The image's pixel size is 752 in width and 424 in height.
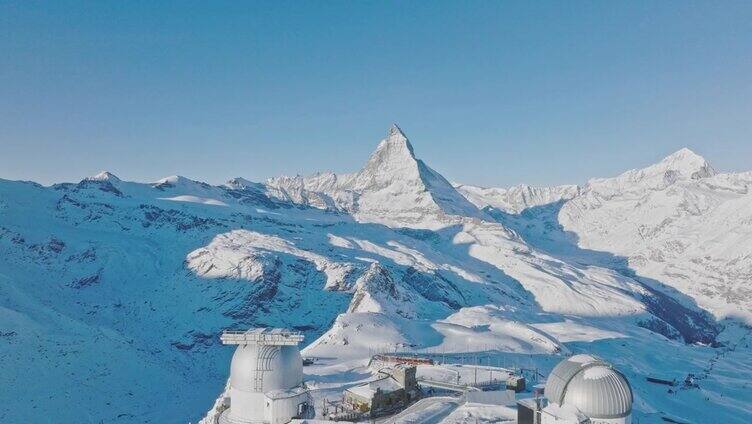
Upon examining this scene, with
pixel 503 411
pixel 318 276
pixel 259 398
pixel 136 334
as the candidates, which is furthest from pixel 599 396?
pixel 318 276

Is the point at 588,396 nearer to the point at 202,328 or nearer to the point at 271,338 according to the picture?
the point at 271,338

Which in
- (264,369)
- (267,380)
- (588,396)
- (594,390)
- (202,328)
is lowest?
(202,328)

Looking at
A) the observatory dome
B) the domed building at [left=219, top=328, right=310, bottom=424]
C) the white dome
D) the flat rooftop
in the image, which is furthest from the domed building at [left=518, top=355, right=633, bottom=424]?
the flat rooftop

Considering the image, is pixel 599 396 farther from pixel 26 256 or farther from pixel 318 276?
pixel 26 256

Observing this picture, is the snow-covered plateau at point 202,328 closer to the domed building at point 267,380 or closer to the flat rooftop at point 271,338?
the domed building at point 267,380

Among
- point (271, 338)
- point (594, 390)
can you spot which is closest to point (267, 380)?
point (271, 338)

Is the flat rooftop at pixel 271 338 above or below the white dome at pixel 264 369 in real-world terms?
above

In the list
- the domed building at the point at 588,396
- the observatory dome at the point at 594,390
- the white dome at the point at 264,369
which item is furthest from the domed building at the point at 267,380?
the observatory dome at the point at 594,390
